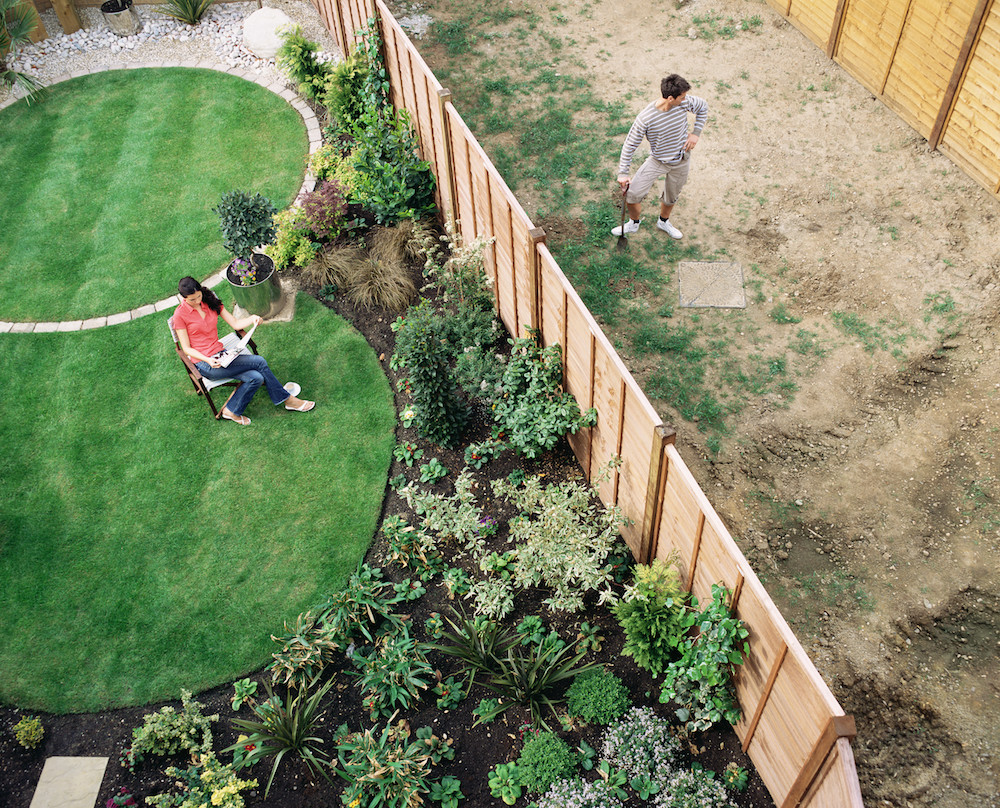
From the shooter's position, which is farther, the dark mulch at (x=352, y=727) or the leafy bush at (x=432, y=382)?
the leafy bush at (x=432, y=382)

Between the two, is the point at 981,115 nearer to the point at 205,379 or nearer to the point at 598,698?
the point at 598,698

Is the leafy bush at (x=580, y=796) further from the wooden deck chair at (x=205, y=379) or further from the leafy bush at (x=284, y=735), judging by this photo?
the wooden deck chair at (x=205, y=379)

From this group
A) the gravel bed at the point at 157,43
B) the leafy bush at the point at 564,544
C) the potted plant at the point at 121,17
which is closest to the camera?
the leafy bush at the point at 564,544

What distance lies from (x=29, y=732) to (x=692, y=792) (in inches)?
180

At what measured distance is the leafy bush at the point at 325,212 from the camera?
866 cm

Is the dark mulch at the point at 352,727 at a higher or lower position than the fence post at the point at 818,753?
lower

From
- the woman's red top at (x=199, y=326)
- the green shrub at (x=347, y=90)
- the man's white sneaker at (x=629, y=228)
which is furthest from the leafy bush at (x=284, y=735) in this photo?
the green shrub at (x=347, y=90)

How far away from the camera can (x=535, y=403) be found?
6484 millimetres

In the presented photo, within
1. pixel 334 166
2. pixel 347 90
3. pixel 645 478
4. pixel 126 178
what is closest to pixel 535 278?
pixel 645 478

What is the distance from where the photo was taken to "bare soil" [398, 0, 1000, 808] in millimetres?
5332

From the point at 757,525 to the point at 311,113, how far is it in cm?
827

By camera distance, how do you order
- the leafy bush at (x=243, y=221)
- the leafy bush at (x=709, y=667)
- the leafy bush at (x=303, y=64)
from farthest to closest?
the leafy bush at (x=303, y=64)
the leafy bush at (x=243, y=221)
the leafy bush at (x=709, y=667)

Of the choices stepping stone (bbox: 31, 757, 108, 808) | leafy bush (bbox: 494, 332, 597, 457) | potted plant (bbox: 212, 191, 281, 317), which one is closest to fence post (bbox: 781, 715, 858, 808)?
leafy bush (bbox: 494, 332, 597, 457)

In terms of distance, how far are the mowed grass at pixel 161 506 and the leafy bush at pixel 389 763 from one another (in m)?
1.14
